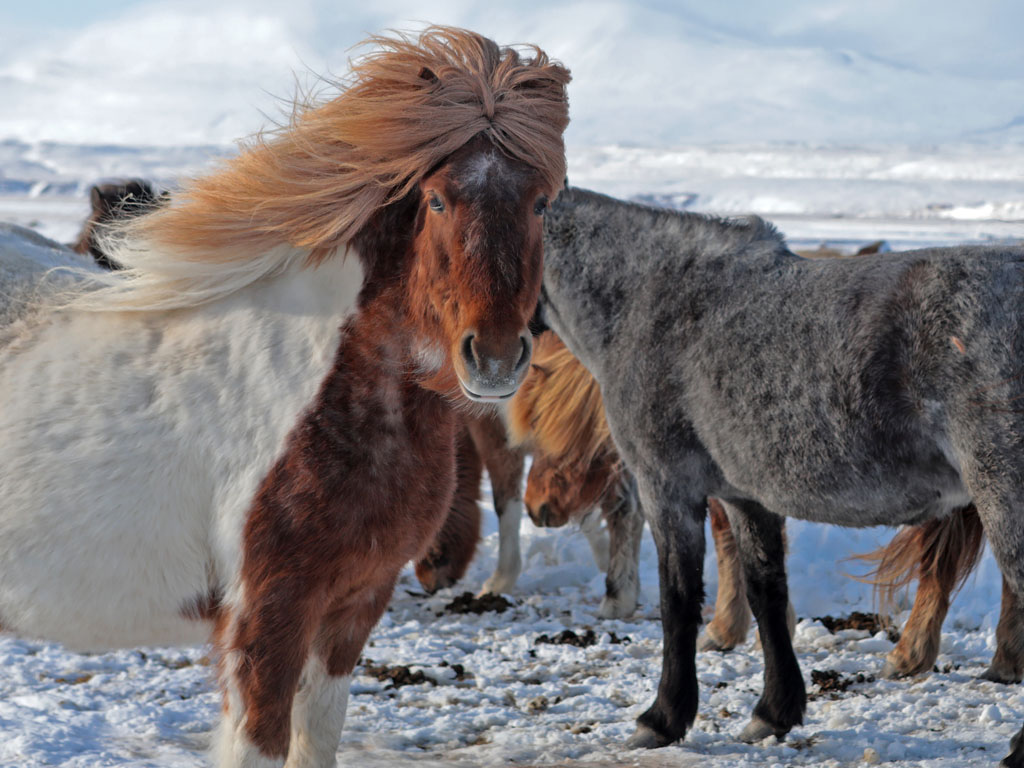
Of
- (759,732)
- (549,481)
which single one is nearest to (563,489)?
(549,481)

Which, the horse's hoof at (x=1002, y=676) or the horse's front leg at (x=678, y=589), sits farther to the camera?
the horse's hoof at (x=1002, y=676)

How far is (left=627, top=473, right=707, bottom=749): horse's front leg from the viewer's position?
3654 millimetres

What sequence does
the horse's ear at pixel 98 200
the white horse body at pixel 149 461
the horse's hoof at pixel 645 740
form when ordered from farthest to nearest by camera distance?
1. the horse's ear at pixel 98 200
2. the horse's hoof at pixel 645 740
3. the white horse body at pixel 149 461

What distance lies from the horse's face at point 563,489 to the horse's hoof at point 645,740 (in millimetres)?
2284

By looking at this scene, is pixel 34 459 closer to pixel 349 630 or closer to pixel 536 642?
pixel 349 630

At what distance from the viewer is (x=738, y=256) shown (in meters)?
3.79

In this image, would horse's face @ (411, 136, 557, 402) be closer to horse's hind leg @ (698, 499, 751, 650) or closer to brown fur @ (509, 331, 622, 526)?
horse's hind leg @ (698, 499, 751, 650)

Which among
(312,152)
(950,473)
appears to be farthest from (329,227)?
(950,473)

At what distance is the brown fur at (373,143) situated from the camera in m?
2.34

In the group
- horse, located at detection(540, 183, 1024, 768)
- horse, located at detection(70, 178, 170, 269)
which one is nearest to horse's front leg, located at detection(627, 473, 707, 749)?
horse, located at detection(540, 183, 1024, 768)

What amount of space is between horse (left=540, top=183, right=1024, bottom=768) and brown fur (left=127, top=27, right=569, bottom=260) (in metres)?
1.29

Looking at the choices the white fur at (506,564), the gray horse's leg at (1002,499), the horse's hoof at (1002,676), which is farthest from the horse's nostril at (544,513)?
the gray horse's leg at (1002,499)

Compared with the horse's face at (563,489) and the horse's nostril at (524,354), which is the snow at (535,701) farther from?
the horse's nostril at (524,354)

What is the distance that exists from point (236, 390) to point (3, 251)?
106 centimetres
